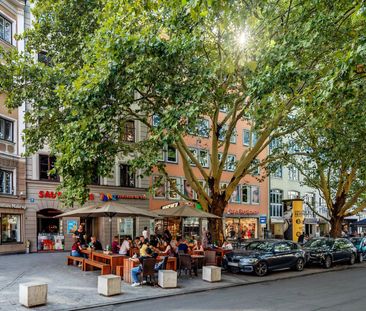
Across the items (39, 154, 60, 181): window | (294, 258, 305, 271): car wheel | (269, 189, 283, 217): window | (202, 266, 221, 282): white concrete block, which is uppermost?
(39, 154, 60, 181): window

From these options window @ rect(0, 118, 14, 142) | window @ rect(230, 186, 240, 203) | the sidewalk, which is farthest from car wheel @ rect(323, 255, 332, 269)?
window @ rect(0, 118, 14, 142)

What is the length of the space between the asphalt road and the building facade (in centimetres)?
1549

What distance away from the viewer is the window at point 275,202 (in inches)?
1745

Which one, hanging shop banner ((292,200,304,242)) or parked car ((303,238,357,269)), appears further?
hanging shop banner ((292,200,304,242))

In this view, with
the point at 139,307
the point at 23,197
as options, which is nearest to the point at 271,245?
the point at 139,307

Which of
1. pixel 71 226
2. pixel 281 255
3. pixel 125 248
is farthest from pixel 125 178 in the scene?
pixel 281 255

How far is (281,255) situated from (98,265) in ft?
25.8

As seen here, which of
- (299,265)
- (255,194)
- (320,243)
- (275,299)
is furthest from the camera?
(255,194)

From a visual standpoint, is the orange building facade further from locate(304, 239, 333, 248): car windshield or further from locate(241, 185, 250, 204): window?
locate(304, 239, 333, 248): car windshield

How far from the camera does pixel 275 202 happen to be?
4497cm

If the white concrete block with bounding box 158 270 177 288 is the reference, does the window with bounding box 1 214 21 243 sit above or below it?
above

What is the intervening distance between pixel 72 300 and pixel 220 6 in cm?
873

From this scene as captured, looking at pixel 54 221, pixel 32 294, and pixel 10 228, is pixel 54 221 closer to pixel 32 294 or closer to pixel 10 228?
pixel 10 228

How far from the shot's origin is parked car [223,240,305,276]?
17266 mm
